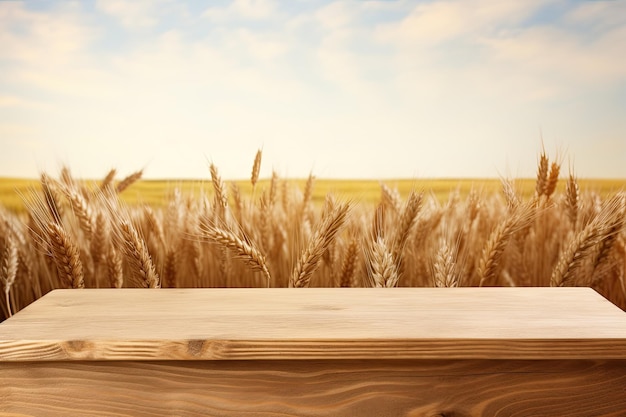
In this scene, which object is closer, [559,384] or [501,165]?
[559,384]

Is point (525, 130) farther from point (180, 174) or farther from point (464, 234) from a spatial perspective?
point (180, 174)

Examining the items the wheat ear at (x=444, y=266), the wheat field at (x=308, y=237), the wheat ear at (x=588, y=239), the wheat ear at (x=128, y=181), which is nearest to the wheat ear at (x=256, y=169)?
the wheat field at (x=308, y=237)

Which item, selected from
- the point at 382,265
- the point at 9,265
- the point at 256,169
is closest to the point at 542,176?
the point at 382,265

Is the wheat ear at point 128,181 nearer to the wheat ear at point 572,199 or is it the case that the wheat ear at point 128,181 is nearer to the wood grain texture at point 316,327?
the wood grain texture at point 316,327

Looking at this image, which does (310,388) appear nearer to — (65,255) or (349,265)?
(349,265)

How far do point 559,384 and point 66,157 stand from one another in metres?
1.11

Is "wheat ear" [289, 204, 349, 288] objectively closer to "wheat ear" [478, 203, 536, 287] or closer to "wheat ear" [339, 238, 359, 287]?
"wheat ear" [339, 238, 359, 287]

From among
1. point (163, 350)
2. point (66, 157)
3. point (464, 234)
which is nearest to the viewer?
point (163, 350)

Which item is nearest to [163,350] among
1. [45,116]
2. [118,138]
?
[118,138]

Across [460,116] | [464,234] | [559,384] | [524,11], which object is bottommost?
[559,384]

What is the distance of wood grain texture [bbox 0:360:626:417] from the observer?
2.45ft

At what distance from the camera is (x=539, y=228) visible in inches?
48.8

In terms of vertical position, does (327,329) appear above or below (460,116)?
below

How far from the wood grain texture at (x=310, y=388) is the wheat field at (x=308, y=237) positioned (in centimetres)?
33
